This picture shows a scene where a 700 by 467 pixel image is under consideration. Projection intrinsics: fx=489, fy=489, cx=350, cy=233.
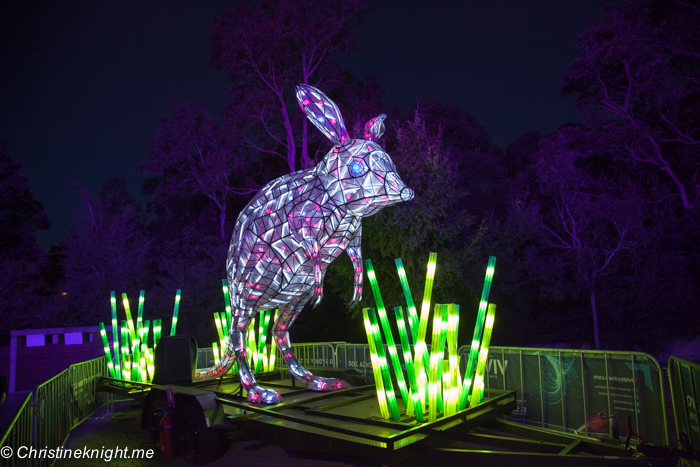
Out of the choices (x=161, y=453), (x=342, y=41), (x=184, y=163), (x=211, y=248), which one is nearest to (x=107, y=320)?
(x=211, y=248)

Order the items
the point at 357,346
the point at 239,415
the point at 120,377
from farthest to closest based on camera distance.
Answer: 1. the point at 357,346
2. the point at 120,377
3. the point at 239,415

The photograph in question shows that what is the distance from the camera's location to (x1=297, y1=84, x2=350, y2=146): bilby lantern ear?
16.6 feet

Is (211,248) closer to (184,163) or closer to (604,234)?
(184,163)

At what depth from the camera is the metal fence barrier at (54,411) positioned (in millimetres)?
3754

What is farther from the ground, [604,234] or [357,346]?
[604,234]

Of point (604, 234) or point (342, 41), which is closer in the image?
point (604, 234)

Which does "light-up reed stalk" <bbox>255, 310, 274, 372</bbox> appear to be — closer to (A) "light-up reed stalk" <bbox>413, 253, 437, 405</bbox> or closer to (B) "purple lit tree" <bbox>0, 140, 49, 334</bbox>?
(A) "light-up reed stalk" <bbox>413, 253, 437, 405</bbox>

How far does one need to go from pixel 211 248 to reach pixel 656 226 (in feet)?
45.7

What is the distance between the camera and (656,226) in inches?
561

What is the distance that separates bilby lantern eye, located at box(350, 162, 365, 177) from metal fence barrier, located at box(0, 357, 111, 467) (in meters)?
3.36

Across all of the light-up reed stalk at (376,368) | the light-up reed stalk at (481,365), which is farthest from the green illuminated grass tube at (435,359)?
the light-up reed stalk at (481,365)

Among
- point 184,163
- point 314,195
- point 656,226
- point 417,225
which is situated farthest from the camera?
point 184,163

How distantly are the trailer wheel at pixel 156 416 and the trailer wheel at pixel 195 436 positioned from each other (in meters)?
0.37

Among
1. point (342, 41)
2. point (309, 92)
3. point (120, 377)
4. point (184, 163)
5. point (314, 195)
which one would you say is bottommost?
point (120, 377)
